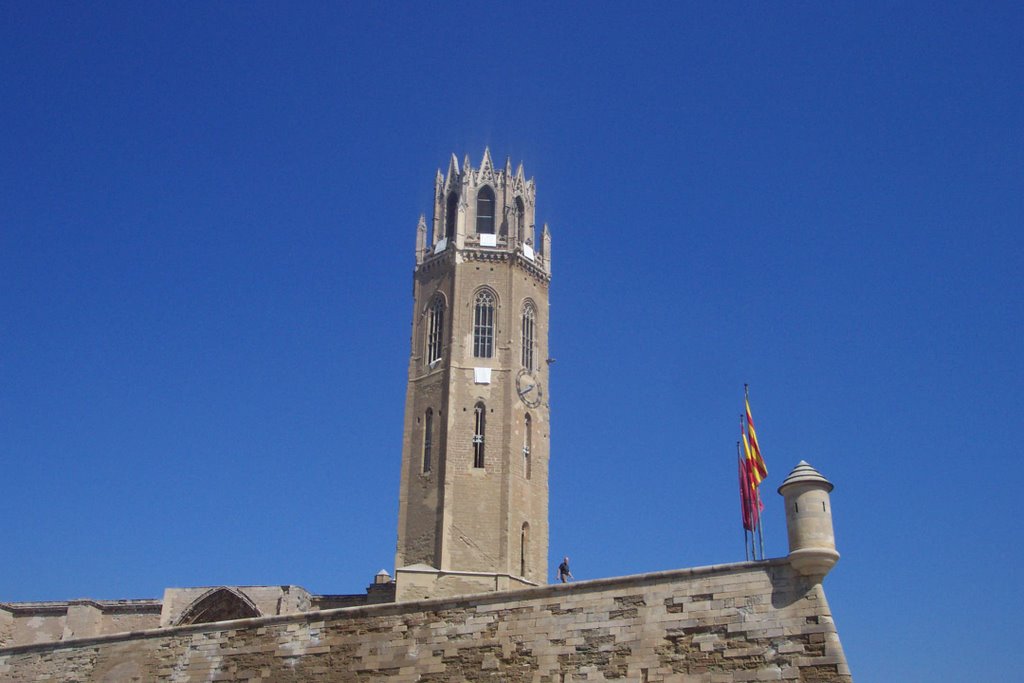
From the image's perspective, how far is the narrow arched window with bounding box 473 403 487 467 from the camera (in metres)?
41.3

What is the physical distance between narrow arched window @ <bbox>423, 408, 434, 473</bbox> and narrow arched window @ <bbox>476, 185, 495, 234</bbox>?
29.2ft

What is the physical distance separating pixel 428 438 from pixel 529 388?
4788 mm

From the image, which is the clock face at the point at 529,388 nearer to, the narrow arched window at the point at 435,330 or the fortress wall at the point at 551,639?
the narrow arched window at the point at 435,330

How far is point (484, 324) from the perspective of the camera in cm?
4372

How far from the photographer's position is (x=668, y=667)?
1827cm

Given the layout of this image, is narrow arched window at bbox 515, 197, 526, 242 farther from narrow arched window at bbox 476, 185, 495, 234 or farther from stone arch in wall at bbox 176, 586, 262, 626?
stone arch in wall at bbox 176, 586, 262, 626

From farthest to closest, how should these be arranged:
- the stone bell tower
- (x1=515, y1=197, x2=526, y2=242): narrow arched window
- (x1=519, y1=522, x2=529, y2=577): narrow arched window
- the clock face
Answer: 1. (x1=515, y1=197, x2=526, y2=242): narrow arched window
2. the clock face
3. (x1=519, y1=522, x2=529, y2=577): narrow arched window
4. the stone bell tower

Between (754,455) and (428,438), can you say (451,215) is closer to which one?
(428,438)

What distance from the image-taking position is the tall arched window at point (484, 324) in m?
43.2

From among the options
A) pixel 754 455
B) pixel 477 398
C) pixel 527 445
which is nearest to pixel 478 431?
pixel 477 398

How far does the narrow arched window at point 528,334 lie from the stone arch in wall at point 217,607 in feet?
48.3

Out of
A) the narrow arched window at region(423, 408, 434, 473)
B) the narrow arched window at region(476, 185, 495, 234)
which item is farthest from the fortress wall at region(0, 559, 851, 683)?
the narrow arched window at region(476, 185, 495, 234)

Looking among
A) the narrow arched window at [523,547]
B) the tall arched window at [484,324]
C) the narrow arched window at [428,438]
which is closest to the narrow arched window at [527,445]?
the narrow arched window at [523,547]

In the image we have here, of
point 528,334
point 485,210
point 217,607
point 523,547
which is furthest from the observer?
point 485,210
